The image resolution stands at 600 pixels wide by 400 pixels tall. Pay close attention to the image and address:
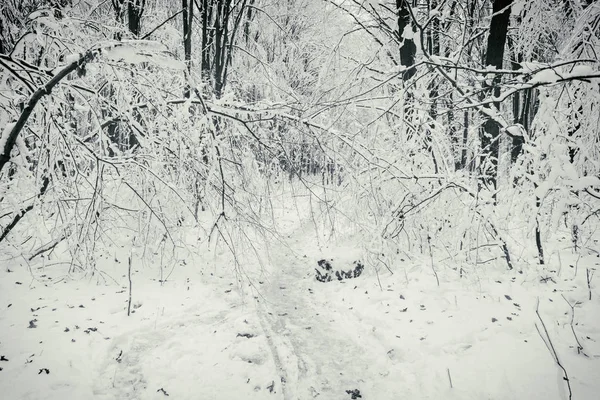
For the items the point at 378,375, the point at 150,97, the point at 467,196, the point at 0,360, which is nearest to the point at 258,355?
the point at 378,375

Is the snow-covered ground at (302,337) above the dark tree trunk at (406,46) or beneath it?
beneath

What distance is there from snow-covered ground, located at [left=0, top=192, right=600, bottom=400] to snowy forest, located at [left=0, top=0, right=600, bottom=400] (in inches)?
1.0

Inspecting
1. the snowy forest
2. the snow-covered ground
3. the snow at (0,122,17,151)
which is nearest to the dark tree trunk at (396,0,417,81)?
the snowy forest

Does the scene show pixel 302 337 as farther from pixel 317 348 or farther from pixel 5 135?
pixel 5 135

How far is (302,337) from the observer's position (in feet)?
13.8

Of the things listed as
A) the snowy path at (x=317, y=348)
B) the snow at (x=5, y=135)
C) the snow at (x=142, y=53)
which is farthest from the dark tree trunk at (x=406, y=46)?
the snow at (x=5, y=135)

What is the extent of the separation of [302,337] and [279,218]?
1.74 metres

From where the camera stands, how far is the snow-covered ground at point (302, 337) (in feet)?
10.4

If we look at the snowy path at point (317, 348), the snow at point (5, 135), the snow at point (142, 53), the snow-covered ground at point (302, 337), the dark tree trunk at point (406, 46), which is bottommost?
the snowy path at point (317, 348)

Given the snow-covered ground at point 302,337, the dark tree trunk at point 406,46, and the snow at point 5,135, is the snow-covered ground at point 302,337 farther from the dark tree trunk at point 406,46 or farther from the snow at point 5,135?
the dark tree trunk at point 406,46

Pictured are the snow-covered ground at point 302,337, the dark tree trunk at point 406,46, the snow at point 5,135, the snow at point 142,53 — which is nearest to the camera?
the snow at point 142,53

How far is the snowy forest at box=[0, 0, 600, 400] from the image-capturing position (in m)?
2.59

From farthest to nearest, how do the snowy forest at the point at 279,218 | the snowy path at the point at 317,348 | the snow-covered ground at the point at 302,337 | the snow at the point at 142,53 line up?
the snowy path at the point at 317,348 → the snow-covered ground at the point at 302,337 → the snowy forest at the point at 279,218 → the snow at the point at 142,53

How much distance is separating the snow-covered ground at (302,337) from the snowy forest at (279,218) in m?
0.03
